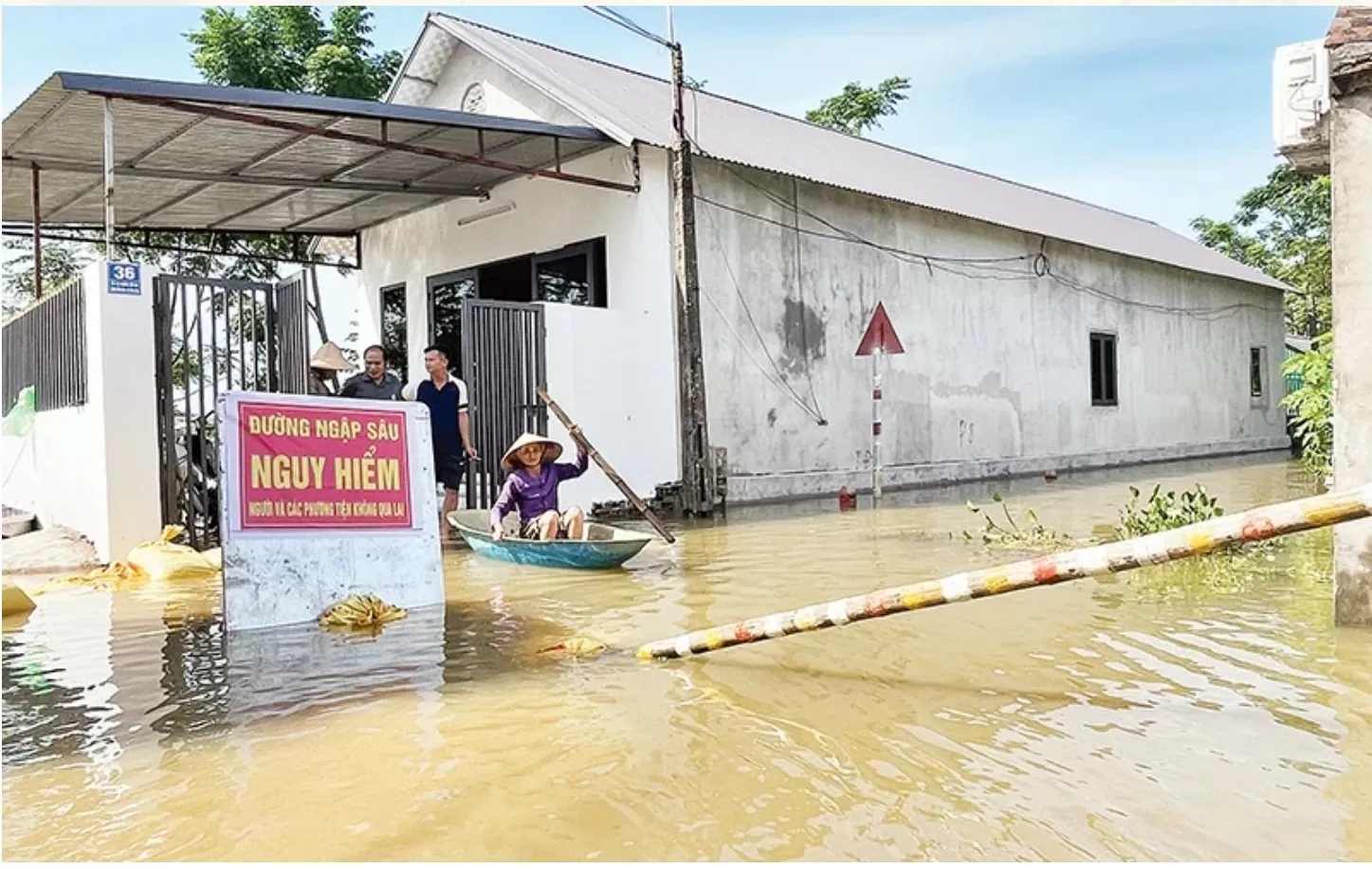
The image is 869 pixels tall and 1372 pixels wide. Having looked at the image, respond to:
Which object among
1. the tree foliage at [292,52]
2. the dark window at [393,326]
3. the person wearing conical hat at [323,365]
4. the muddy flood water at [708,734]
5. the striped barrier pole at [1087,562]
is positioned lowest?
the muddy flood water at [708,734]

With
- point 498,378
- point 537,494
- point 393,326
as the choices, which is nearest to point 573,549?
point 537,494

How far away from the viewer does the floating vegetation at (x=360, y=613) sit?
597cm

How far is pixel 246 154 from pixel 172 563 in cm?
531

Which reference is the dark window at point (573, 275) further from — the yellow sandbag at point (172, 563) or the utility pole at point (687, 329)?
the yellow sandbag at point (172, 563)

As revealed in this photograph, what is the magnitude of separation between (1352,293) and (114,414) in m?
8.34

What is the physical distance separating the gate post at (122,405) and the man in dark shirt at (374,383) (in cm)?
152

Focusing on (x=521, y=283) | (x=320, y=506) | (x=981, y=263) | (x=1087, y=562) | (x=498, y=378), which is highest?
(x=981, y=263)

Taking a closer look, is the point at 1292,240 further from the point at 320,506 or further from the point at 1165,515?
the point at 320,506

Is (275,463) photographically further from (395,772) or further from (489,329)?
(489,329)

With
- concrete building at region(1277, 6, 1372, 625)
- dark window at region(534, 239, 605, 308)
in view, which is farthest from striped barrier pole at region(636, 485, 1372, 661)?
dark window at region(534, 239, 605, 308)

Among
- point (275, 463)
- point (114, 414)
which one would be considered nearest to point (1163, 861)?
point (275, 463)

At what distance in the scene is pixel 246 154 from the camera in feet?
37.3

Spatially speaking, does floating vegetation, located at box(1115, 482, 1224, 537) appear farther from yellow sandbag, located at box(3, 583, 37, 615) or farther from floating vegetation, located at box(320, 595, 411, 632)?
yellow sandbag, located at box(3, 583, 37, 615)

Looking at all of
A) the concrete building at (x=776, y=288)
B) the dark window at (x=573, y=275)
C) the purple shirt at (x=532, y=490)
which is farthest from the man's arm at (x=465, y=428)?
the dark window at (x=573, y=275)
